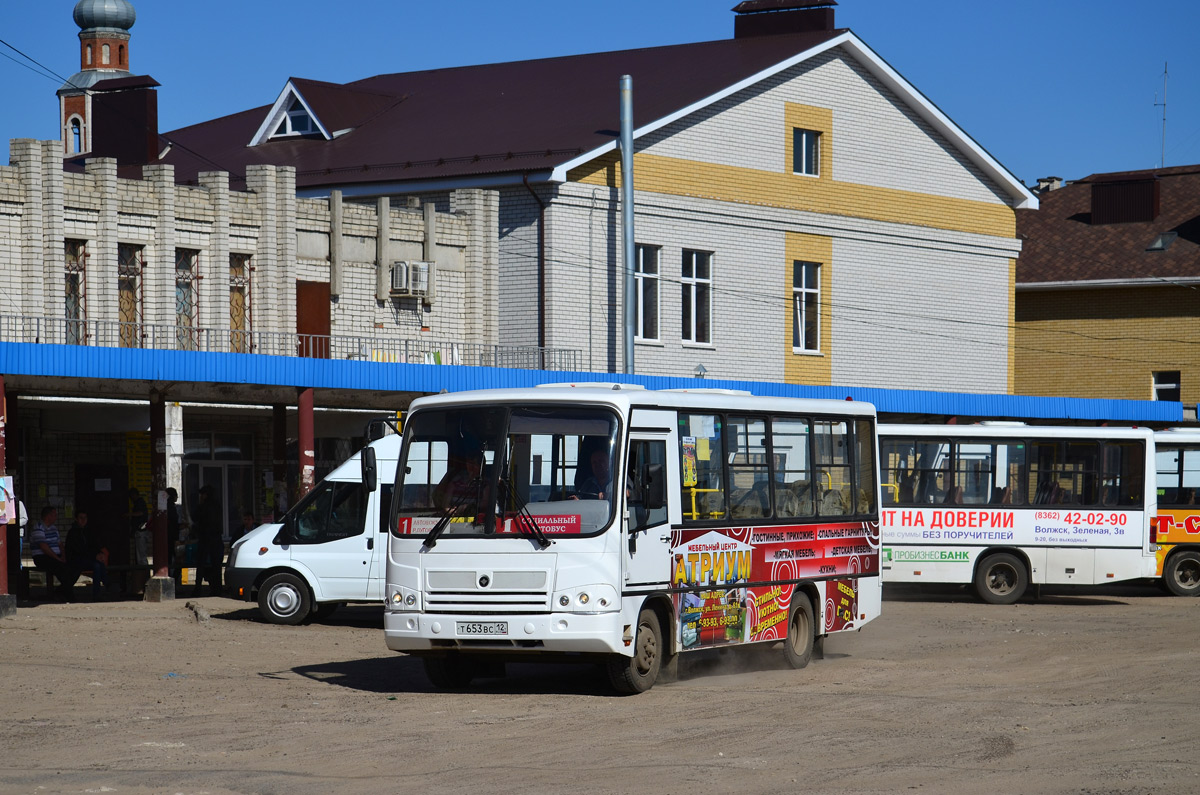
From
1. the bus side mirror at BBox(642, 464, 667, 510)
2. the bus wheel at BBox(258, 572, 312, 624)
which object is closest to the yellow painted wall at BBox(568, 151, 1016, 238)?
the bus wheel at BBox(258, 572, 312, 624)

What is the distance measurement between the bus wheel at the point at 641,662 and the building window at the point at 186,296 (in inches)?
825

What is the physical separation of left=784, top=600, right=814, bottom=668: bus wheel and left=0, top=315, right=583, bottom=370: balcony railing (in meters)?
14.7

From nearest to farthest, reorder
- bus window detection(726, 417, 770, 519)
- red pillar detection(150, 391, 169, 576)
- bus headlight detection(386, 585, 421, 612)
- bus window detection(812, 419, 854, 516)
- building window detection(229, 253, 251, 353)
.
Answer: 1. bus headlight detection(386, 585, 421, 612)
2. bus window detection(726, 417, 770, 519)
3. bus window detection(812, 419, 854, 516)
4. red pillar detection(150, 391, 169, 576)
5. building window detection(229, 253, 251, 353)

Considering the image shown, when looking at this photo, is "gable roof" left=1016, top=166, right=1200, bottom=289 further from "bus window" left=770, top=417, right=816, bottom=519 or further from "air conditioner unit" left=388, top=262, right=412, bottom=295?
"bus window" left=770, top=417, right=816, bottom=519

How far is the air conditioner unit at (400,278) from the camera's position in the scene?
3541 centimetres

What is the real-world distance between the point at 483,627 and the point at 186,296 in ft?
71.2

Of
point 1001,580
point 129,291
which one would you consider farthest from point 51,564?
point 1001,580

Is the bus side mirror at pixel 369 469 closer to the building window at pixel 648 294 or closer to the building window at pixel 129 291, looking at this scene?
the building window at pixel 129 291

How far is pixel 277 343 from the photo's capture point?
1352 inches

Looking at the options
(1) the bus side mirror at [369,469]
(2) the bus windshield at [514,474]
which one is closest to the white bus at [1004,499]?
(1) the bus side mirror at [369,469]

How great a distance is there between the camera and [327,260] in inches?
1384

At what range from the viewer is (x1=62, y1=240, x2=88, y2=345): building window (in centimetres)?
3189

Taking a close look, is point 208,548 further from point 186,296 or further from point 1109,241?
point 1109,241

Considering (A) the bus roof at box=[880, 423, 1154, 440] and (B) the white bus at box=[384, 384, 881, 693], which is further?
(A) the bus roof at box=[880, 423, 1154, 440]
